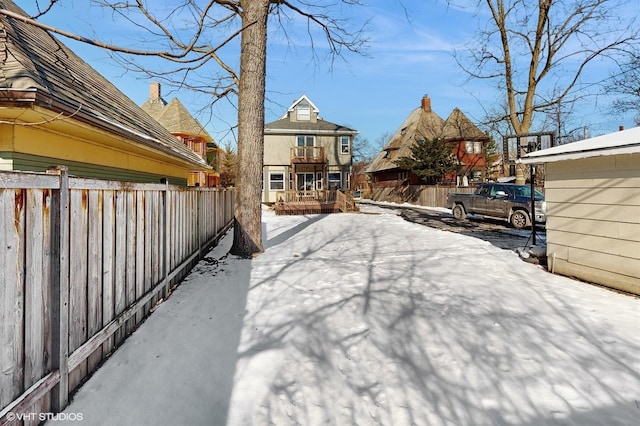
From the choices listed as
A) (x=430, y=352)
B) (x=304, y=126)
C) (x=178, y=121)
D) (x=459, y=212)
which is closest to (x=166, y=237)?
(x=430, y=352)

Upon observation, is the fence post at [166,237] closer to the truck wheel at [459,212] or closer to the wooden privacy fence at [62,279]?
the wooden privacy fence at [62,279]

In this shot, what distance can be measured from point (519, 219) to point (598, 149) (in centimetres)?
896

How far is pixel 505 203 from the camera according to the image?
13.7 m

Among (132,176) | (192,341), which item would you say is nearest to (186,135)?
(132,176)

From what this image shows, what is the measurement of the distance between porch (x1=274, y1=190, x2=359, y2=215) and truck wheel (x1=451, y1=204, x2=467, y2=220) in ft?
18.9

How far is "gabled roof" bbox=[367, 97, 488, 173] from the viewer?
30325mm

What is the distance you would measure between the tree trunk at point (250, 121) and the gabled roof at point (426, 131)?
23.4 meters

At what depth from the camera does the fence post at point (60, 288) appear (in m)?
2.09

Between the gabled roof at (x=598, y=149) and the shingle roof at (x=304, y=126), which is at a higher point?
the shingle roof at (x=304, y=126)

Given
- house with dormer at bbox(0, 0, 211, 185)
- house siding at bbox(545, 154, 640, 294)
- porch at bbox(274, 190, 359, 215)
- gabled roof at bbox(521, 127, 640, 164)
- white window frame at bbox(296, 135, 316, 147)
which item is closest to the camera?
house with dormer at bbox(0, 0, 211, 185)

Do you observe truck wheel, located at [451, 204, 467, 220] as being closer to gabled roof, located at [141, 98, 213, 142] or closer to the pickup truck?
the pickup truck

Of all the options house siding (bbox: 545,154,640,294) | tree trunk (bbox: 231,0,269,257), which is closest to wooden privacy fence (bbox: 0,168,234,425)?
tree trunk (bbox: 231,0,269,257)

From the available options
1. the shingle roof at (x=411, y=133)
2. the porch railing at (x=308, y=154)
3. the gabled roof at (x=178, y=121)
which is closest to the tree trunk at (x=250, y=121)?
the gabled roof at (x=178, y=121)

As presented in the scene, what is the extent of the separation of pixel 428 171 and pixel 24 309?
27.3 meters
